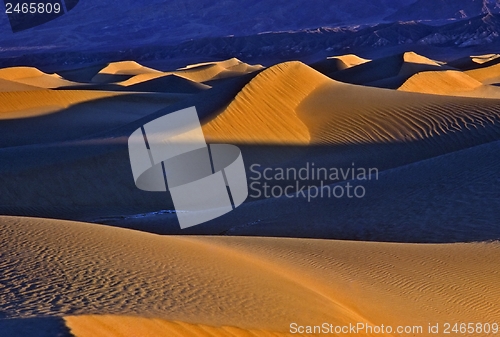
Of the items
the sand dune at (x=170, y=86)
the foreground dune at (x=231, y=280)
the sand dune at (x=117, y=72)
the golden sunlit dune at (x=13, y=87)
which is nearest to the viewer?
the foreground dune at (x=231, y=280)

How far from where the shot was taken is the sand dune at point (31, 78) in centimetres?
4092

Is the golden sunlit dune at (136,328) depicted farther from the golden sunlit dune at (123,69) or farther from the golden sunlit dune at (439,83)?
the golden sunlit dune at (123,69)

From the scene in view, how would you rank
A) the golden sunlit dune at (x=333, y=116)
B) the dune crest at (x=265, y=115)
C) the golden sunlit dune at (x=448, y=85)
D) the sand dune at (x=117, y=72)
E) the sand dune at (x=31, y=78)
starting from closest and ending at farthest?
the dune crest at (x=265, y=115) → the golden sunlit dune at (x=333, y=116) → the golden sunlit dune at (x=448, y=85) → the sand dune at (x=31, y=78) → the sand dune at (x=117, y=72)

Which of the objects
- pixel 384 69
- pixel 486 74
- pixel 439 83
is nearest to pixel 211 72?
pixel 384 69

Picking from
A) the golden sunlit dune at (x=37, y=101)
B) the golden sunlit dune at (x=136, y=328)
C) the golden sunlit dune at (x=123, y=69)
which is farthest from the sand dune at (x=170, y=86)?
the golden sunlit dune at (x=136, y=328)

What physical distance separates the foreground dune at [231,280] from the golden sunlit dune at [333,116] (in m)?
8.95

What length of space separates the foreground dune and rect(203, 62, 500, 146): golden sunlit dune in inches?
352

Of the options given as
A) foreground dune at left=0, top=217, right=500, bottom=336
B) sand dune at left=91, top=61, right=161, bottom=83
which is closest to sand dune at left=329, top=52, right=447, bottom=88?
sand dune at left=91, top=61, right=161, bottom=83

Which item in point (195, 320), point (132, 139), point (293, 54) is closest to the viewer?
point (195, 320)

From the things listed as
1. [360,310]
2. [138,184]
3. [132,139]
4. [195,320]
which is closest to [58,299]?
[195,320]

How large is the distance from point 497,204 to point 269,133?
814 centimetres

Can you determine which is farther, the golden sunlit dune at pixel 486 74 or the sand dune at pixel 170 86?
the sand dune at pixel 170 86

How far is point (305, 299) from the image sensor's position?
5.41 metres

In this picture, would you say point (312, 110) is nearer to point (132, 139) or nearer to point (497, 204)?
point (132, 139)
